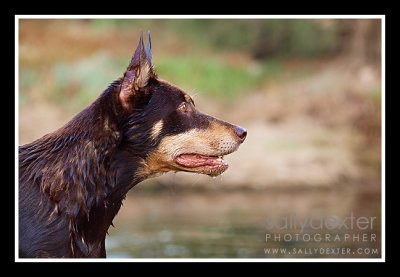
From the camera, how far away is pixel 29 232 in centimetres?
554

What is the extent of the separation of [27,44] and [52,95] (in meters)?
1.93

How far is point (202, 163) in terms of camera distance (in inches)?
239

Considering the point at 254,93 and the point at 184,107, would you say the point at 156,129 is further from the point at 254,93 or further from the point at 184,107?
the point at 254,93

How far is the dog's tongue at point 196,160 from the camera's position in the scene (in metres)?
6.00

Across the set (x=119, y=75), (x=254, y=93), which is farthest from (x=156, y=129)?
(x=254, y=93)

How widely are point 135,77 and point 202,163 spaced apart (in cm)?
88

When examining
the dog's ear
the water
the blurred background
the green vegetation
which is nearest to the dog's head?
the dog's ear

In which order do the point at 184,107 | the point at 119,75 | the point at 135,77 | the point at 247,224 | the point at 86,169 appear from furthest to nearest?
the point at 119,75, the point at 247,224, the point at 184,107, the point at 135,77, the point at 86,169

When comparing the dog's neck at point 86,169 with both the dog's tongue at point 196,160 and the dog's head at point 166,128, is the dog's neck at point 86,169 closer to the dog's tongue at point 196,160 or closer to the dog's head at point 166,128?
the dog's head at point 166,128

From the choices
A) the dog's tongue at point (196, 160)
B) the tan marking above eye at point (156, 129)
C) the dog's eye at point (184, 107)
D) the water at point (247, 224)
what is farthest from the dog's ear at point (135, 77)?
the water at point (247, 224)

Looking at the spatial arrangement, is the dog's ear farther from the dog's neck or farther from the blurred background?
the blurred background

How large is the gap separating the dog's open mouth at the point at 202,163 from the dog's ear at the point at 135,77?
62 cm

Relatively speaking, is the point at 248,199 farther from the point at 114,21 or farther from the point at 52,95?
the point at 114,21

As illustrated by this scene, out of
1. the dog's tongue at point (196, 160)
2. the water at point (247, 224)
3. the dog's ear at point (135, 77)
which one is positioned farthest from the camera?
the water at point (247, 224)
